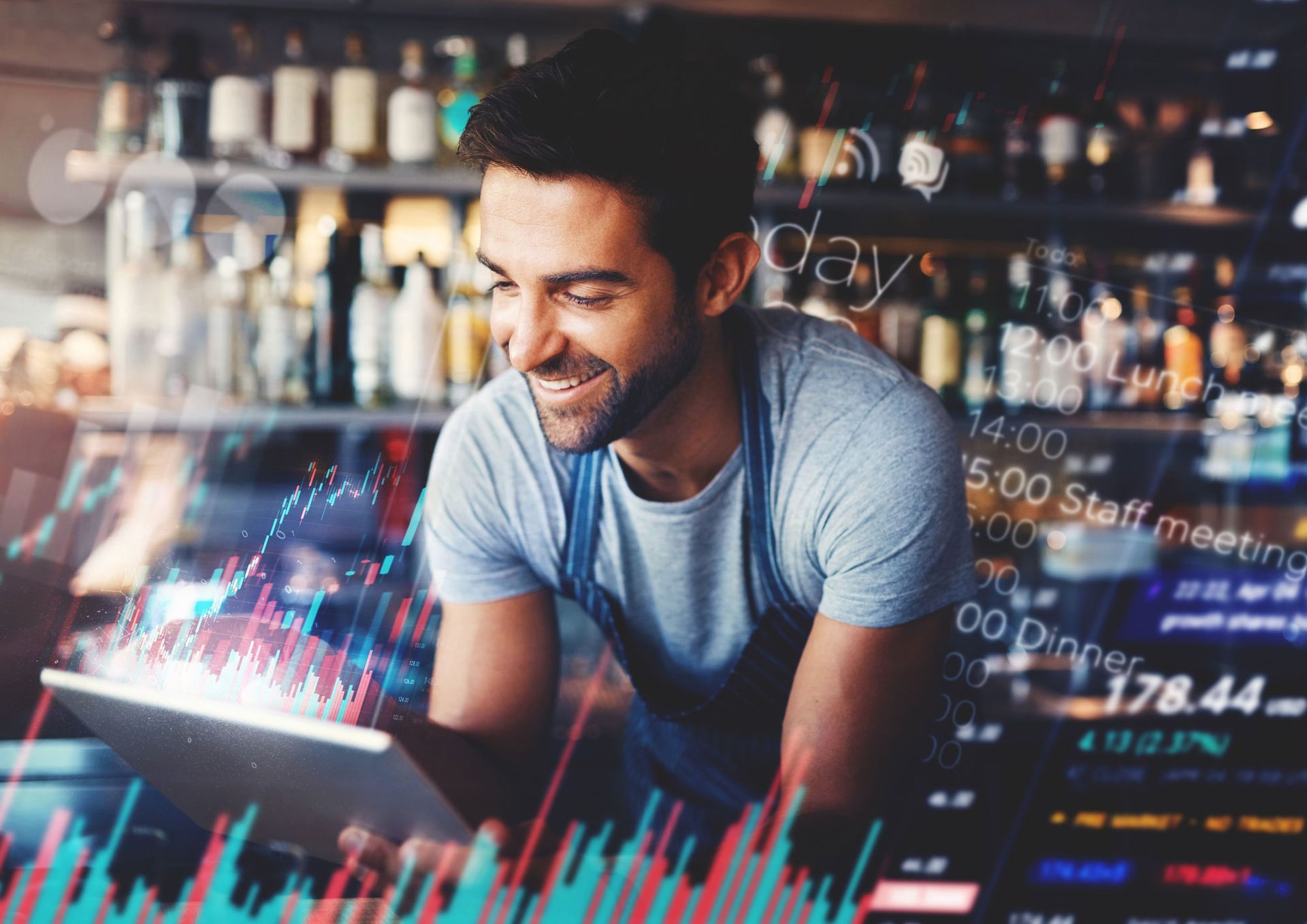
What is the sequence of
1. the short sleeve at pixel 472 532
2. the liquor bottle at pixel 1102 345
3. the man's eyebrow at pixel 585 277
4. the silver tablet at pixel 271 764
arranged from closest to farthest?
the silver tablet at pixel 271 764 → the man's eyebrow at pixel 585 277 → the short sleeve at pixel 472 532 → the liquor bottle at pixel 1102 345

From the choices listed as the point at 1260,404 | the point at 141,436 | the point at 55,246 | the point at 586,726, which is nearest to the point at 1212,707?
the point at 1260,404

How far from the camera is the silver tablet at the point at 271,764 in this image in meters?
0.67

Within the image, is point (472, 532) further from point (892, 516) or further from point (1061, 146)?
point (1061, 146)

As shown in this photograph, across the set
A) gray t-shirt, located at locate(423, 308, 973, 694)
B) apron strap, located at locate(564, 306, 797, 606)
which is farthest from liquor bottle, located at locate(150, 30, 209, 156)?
apron strap, located at locate(564, 306, 797, 606)

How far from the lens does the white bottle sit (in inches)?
69.2

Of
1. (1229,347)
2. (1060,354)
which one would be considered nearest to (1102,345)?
(1060,354)

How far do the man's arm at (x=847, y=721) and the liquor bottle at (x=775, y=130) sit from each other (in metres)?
1.10

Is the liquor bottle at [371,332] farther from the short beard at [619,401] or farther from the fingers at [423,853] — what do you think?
the fingers at [423,853]

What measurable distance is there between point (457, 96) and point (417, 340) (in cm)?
44

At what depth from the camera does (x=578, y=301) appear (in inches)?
36.0

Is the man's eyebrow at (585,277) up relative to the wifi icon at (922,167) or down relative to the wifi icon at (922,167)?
down

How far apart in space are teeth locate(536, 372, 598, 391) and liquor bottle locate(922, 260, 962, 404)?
1.13 metres

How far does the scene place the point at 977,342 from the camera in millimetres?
1955

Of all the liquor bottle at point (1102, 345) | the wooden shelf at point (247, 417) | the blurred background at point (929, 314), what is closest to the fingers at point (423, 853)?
the blurred background at point (929, 314)
